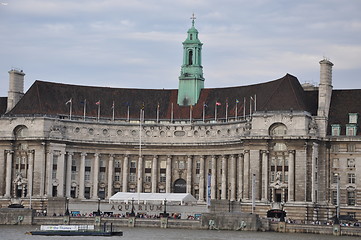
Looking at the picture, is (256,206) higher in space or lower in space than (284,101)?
lower

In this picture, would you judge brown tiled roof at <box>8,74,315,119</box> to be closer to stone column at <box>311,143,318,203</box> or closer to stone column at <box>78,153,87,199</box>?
stone column at <box>78,153,87,199</box>

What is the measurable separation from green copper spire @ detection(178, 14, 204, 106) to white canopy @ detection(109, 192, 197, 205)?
2436cm

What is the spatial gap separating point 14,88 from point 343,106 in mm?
55845

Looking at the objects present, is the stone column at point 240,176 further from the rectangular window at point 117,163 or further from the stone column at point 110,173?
the rectangular window at point 117,163

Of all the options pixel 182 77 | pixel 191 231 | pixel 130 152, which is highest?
pixel 182 77

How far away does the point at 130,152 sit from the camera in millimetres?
186125

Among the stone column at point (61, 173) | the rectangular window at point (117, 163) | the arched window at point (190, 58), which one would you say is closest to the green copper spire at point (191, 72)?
the arched window at point (190, 58)

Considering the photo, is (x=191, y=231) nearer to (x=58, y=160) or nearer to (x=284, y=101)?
(x=284, y=101)

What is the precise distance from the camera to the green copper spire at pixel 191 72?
619 ft

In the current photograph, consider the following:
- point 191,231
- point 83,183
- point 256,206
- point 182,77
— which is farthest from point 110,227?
point 182,77

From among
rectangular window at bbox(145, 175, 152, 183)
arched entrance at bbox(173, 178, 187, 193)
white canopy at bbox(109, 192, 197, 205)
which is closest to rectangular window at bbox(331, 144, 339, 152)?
white canopy at bbox(109, 192, 197, 205)

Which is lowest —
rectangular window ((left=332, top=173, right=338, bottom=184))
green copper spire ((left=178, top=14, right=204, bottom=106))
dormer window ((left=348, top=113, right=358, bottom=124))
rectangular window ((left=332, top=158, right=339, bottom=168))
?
rectangular window ((left=332, top=173, right=338, bottom=184))

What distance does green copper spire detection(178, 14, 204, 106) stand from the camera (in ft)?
619

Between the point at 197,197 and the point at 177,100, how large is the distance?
17.9m
